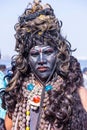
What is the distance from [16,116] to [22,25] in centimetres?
79

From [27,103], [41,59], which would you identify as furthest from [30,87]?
[41,59]

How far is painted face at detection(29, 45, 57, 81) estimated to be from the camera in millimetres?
3846

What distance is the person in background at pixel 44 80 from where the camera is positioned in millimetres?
3818

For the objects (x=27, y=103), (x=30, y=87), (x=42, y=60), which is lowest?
(x=27, y=103)

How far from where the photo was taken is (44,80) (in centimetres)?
390

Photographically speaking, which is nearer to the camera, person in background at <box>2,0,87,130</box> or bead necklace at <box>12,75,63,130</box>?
person in background at <box>2,0,87,130</box>

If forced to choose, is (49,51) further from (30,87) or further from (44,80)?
(30,87)

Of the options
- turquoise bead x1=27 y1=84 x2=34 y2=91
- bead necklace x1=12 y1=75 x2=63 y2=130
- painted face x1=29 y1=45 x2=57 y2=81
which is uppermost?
painted face x1=29 y1=45 x2=57 y2=81

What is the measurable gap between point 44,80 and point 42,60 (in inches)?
7.0

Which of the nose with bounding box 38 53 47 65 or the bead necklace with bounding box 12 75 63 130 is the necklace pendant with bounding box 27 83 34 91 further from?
the nose with bounding box 38 53 47 65

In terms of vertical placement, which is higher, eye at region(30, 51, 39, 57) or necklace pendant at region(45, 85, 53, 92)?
eye at region(30, 51, 39, 57)

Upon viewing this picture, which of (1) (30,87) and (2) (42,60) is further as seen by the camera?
(1) (30,87)

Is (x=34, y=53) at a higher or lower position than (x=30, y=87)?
higher

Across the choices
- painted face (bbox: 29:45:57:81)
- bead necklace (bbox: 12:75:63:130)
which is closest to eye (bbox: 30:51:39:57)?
painted face (bbox: 29:45:57:81)
